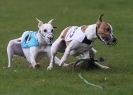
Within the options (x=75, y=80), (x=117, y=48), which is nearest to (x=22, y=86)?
(x=75, y=80)

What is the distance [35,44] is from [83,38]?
50.7 inches

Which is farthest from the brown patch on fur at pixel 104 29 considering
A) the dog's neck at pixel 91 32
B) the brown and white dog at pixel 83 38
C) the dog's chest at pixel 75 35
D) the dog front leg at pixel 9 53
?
the dog front leg at pixel 9 53

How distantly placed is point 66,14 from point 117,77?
51.8ft

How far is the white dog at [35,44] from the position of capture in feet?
50.7

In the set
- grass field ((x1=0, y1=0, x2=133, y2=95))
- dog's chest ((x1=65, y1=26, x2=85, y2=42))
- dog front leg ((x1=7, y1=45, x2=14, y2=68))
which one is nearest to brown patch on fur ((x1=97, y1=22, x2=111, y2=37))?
dog's chest ((x1=65, y1=26, x2=85, y2=42))

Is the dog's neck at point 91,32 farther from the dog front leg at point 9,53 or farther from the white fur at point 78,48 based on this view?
the dog front leg at point 9,53

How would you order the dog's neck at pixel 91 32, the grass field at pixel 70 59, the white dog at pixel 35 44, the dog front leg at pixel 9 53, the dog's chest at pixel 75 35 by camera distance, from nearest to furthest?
the grass field at pixel 70 59, the dog's neck at pixel 91 32, the dog's chest at pixel 75 35, the white dog at pixel 35 44, the dog front leg at pixel 9 53

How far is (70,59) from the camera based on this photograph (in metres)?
17.7

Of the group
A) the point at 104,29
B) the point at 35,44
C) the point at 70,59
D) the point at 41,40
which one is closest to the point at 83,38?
the point at 104,29

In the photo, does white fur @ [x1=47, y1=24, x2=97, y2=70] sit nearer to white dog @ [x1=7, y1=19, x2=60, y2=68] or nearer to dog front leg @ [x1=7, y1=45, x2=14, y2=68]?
white dog @ [x1=7, y1=19, x2=60, y2=68]

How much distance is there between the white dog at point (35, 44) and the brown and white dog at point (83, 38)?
0.24 meters

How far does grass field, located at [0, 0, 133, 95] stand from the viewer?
13062 mm

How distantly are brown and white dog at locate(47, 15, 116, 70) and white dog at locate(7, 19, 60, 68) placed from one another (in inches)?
9.6

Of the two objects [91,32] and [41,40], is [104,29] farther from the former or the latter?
[41,40]
